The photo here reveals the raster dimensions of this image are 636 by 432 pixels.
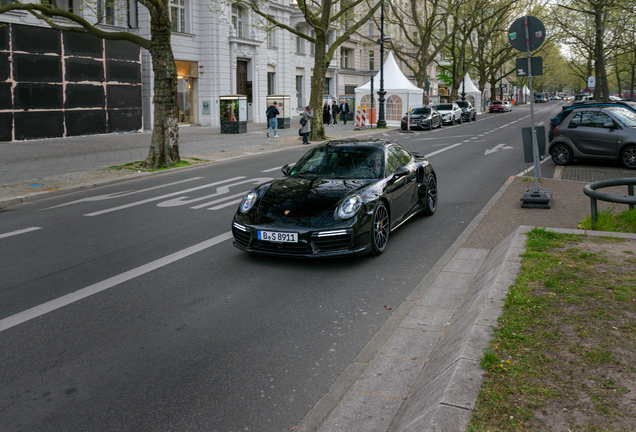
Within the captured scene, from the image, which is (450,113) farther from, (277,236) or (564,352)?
(564,352)

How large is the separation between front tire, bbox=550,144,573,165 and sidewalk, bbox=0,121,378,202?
402 inches

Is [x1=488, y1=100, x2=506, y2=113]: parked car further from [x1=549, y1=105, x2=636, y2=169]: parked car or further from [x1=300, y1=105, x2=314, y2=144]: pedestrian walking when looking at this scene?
[x1=549, y1=105, x2=636, y2=169]: parked car

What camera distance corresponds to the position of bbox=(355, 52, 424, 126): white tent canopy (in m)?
39.0

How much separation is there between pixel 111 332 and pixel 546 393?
3.43 m

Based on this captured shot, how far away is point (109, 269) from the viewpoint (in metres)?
6.82

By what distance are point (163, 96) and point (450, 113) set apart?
1163 inches

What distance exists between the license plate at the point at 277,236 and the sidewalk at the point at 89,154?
7843 millimetres

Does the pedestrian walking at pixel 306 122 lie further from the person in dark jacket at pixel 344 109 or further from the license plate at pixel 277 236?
A: the license plate at pixel 277 236

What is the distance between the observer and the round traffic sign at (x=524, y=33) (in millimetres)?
9703

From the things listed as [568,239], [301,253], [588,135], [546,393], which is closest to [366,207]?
[301,253]

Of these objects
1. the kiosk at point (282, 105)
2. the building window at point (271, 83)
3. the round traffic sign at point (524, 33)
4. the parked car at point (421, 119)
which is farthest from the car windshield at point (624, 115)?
the building window at point (271, 83)

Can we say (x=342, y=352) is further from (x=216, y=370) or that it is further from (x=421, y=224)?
(x=421, y=224)

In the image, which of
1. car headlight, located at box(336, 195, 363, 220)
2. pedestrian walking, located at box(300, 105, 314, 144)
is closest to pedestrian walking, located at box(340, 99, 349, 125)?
pedestrian walking, located at box(300, 105, 314, 144)

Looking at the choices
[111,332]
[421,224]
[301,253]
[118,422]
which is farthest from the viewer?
[421,224]
